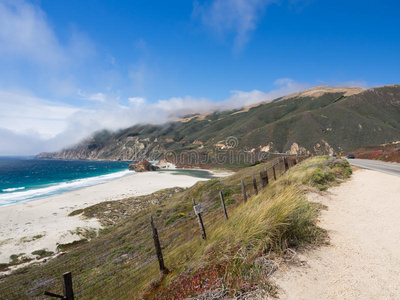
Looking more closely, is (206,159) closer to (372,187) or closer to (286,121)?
(286,121)

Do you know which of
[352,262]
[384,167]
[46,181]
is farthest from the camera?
[46,181]

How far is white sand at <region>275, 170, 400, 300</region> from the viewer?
3.18 metres

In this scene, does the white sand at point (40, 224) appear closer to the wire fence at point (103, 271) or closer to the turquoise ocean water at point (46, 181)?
the wire fence at point (103, 271)

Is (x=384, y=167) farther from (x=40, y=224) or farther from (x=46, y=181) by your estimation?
(x=46, y=181)

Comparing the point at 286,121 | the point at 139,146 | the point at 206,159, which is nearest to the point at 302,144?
the point at 286,121

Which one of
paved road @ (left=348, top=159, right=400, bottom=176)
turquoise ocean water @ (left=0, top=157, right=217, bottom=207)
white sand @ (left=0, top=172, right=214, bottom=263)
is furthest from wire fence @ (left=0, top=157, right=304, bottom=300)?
turquoise ocean water @ (left=0, top=157, right=217, bottom=207)

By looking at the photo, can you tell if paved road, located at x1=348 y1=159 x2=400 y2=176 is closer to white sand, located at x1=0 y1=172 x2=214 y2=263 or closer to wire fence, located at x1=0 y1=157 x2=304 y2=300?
wire fence, located at x1=0 y1=157 x2=304 y2=300

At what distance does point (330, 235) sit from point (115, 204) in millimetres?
30998

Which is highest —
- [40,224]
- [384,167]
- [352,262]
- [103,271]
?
[352,262]

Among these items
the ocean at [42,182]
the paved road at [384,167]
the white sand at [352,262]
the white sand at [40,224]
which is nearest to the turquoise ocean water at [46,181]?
the ocean at [42,182]

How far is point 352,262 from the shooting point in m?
4.02

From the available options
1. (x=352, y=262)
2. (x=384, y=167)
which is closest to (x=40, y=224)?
(x=352, y=262)

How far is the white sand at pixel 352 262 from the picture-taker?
10.4 ft

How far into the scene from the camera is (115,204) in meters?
30.5
